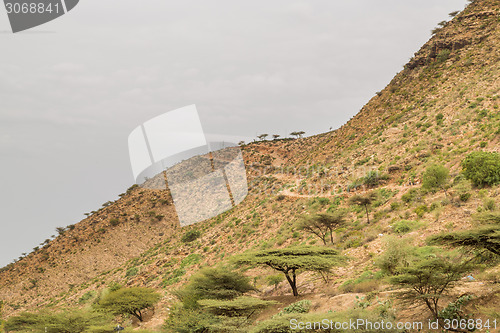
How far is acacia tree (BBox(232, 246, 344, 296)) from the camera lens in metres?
16.8

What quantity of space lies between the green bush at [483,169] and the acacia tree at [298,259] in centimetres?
1071

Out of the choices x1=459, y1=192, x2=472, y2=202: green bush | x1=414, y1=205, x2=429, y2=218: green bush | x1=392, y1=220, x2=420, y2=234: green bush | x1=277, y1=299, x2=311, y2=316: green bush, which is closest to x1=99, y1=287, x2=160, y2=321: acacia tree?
x1=277, y1=299, x2=311, y2=316: green bush

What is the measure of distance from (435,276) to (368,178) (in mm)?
25188

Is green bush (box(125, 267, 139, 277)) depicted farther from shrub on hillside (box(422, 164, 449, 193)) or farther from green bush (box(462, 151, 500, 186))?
green bush (box(462, 151, 500, 186))

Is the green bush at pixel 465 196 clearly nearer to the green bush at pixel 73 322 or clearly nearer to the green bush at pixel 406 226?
the green bush at pixel 406 226

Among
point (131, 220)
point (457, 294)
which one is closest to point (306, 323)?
point (457, 294)

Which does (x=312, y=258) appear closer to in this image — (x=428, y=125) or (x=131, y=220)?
(x=428, y=125)

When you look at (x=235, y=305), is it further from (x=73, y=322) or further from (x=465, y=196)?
(x=465, y=196)

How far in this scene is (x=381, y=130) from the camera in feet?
149

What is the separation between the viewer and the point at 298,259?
56.4 ft

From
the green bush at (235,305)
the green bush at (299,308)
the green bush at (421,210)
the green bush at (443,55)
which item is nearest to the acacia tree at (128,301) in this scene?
the green bush at (235,305)

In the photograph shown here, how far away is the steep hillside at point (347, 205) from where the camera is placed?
69.1ft

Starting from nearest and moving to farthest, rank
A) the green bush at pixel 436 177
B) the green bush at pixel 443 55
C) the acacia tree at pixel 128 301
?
the green bush at pixel 436 177 → the acacia tree at pixel 128 301 → the green bush at pixel 443 55

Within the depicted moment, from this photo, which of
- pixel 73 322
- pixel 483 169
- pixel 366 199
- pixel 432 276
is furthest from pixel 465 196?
pixel 73 322
